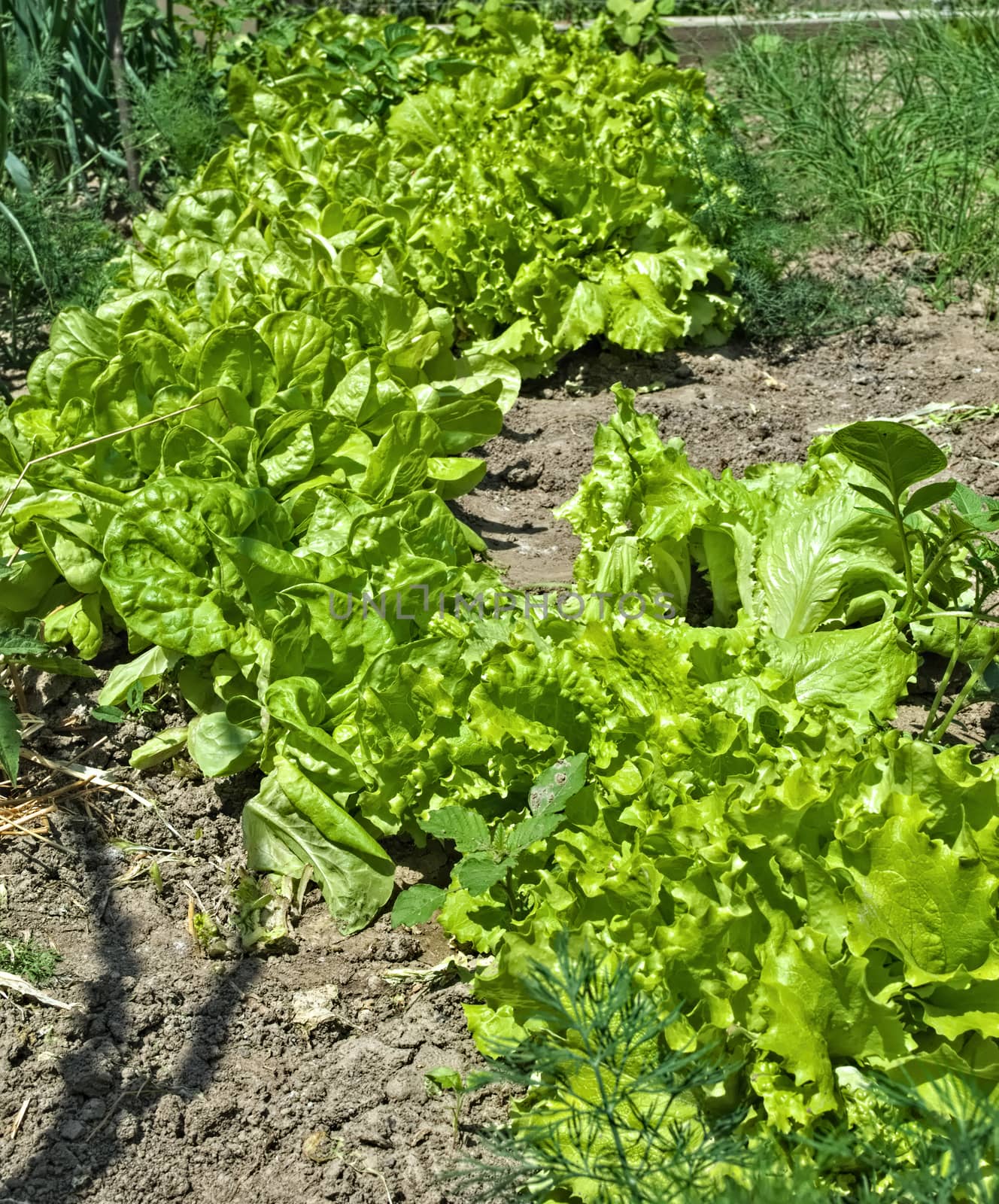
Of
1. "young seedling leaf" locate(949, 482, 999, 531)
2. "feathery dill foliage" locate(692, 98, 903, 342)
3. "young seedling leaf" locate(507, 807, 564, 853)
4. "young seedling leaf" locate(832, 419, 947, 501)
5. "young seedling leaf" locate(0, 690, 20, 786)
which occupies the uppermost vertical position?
"young seedling leaf" locate(832, 419, 947, 501)

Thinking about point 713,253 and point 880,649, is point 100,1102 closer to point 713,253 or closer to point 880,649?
point 880,649

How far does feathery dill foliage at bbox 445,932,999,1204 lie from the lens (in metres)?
1.50

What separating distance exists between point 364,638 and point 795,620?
1.00m

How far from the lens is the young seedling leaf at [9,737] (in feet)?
8.27

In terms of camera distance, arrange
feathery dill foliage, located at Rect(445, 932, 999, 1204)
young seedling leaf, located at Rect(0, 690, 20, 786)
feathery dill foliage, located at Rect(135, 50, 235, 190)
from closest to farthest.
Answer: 1. feathery dill foliage, located at Rect(445, 932, 999, 1204)
2. young seedling leaf, located at Rect(0, 690, 20, 786)
3. feathery dill foliage, located at Rect(135, 50, 235, 190)

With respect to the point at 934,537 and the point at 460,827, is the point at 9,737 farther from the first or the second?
the point at 934,537

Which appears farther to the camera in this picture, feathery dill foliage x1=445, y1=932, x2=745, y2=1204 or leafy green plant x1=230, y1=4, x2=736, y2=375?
leafy green plant x1=230, y1=4, x2=736, y2=375

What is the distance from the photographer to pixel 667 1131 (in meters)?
1.81

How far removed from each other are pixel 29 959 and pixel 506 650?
3.58ft

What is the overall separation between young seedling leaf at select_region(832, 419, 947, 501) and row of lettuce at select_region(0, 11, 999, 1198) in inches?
1.4

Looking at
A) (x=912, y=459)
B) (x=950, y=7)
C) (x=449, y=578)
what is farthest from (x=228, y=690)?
(x=950, y=7)

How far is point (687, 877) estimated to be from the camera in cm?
198

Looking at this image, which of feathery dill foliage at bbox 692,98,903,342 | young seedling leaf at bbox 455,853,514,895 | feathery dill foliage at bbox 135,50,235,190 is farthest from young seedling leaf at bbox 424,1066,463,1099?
feathery dill foliage at bbox 135,50,235,190

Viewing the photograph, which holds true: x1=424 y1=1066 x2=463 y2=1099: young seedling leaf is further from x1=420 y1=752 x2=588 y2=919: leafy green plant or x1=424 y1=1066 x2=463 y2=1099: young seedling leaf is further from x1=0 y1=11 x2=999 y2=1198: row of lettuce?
x1=420 y1=752 x2=588 y2=919: leafy green plant
